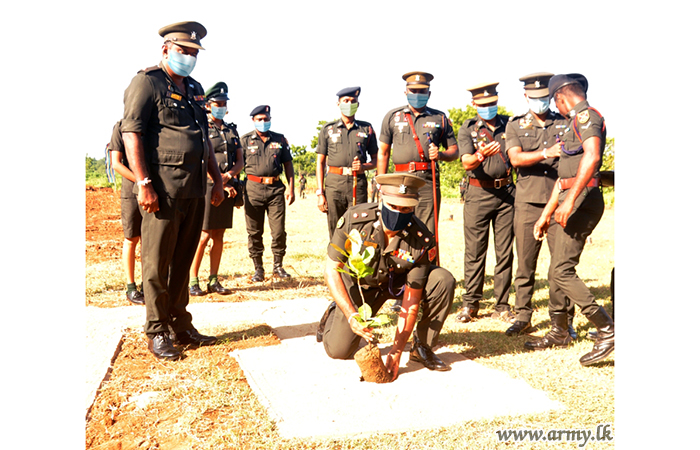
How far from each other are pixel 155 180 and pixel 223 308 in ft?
6.90

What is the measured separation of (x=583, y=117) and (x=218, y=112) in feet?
14.2

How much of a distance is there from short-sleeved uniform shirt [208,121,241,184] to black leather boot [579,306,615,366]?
14.5 ft

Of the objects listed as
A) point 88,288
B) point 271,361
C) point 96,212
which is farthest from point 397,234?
point 96,212

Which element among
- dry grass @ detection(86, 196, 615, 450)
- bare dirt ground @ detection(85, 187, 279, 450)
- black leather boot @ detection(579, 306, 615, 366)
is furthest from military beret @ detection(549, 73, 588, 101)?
bare dirt ground @ detection(85, 187, 279, 450)

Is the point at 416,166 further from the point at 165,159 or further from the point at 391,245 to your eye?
the point at 165,159

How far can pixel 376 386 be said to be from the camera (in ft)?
11.9

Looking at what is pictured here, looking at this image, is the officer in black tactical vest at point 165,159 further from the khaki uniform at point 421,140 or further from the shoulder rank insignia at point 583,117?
the shoulder rank insignia at point 583,117

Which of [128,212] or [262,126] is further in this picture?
[262,126]

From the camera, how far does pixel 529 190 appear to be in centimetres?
513

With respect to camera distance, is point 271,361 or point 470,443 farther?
point 271,361

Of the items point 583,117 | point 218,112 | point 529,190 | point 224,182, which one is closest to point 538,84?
point 529,190

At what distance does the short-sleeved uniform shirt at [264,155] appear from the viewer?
7352 mm

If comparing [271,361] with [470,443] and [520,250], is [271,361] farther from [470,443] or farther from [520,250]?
[520,250]

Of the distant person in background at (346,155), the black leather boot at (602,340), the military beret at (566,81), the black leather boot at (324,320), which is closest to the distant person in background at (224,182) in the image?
the distant person in background at (346,155)
